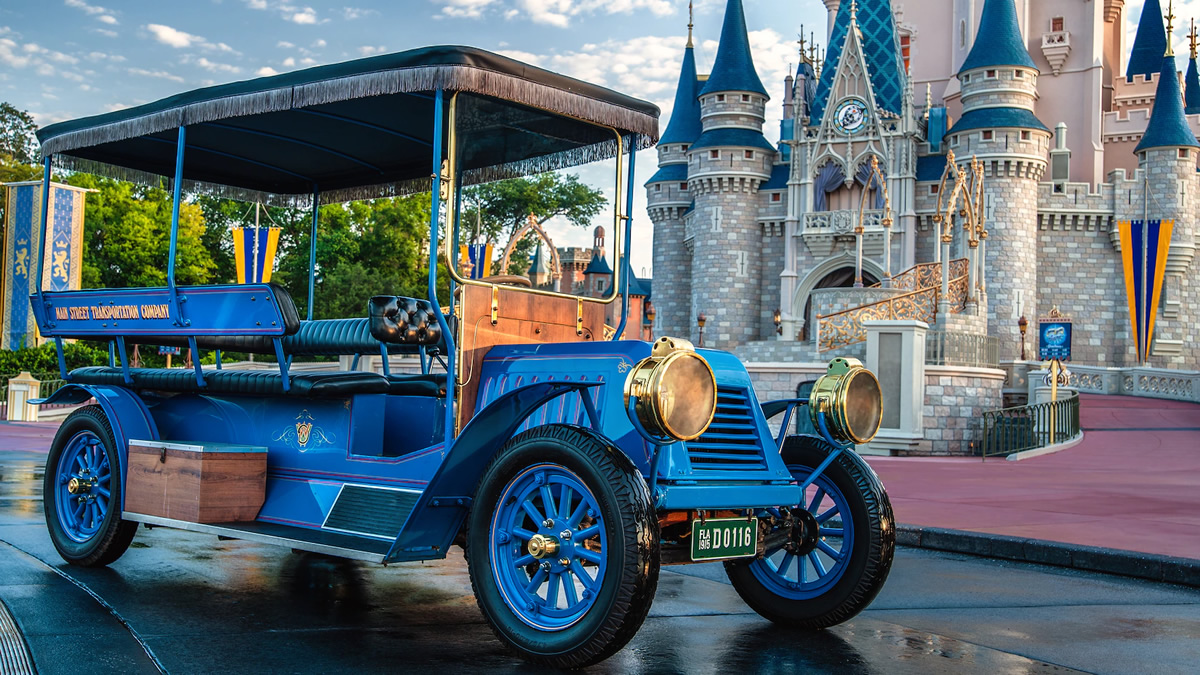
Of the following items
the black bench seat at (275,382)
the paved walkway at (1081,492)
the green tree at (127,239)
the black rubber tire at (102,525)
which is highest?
the green tree at (127,239)

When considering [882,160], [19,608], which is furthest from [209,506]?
[882,160]

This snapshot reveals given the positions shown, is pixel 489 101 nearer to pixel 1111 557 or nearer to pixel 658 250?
pixel 1111 557

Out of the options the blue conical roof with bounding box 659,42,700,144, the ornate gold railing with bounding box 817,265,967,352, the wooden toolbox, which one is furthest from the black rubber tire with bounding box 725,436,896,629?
the blue conical roof with bounding box 659,42,700,144

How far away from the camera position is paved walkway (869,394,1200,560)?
818cm

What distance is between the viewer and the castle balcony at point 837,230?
41.9 meters

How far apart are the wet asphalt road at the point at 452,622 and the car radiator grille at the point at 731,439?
73cm

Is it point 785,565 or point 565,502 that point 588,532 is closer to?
point 565,502

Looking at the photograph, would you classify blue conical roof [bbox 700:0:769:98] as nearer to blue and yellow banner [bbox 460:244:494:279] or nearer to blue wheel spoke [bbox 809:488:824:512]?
blue and yellow banner [bbox 460:244:494:279]

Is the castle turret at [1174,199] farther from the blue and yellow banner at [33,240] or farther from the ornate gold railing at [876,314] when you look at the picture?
the blue and yellow banner at [33,240]

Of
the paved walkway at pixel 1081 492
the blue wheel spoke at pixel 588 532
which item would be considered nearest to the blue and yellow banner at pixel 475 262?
the blue wheel spoke at pixel 588 532

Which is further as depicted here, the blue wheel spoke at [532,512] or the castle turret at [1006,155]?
the castle turret at [1006,155]

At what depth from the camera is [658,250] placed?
5019cm

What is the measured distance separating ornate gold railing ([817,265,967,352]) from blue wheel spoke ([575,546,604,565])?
2089cm

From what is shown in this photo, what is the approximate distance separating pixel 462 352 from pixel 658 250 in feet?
150
